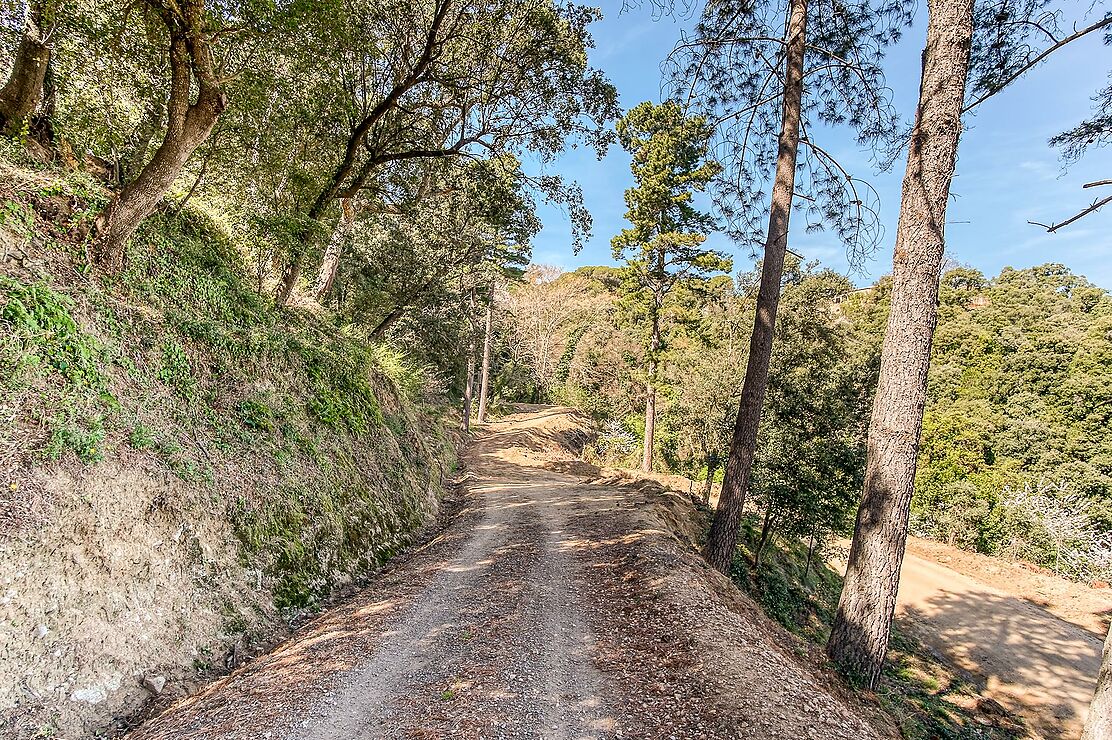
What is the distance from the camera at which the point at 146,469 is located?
4.67 meters

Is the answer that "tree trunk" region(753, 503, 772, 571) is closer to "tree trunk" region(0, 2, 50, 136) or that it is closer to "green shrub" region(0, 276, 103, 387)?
"green shrub" region(0, 276, 103, 387)

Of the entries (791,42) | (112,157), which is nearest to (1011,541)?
(791,42)

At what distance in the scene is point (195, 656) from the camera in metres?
4.24

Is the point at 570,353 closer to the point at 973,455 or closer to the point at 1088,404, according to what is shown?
the point at 973,455

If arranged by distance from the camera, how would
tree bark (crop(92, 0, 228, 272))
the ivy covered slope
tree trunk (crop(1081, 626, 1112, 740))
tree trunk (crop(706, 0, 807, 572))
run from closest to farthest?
tree trunk (crop(1081, 626, 1112, 740)) → the ivy covered slope → tree bark (crop(92, 0, 228, 272)) → tree trunk (crop(706, 0, 807, 572))

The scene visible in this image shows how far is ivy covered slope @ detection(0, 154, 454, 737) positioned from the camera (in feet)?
11.6

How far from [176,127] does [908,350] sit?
9.04 meters

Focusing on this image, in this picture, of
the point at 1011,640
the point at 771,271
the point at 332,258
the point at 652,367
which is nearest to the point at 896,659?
the point at 1011,640

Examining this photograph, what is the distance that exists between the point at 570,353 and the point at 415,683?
36.7 meters

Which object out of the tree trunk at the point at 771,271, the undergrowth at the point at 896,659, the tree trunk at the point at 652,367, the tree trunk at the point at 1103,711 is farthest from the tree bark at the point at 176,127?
the tree trunk at the point at 652,367

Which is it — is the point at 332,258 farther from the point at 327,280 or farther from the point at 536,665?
the point at 536,665

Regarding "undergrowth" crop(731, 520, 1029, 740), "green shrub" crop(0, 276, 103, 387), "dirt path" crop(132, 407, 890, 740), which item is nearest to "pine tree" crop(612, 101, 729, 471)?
"undergrowth" crop(731, 520, 1029, 740)

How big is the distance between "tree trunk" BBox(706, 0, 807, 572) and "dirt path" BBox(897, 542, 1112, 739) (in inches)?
358

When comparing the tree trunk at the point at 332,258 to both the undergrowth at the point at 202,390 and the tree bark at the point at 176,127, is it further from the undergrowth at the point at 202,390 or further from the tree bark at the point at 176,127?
the tree bark at the point at 176,127
